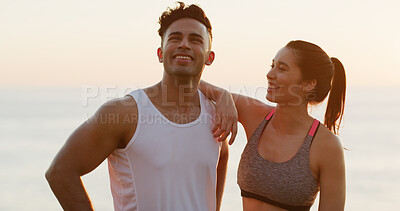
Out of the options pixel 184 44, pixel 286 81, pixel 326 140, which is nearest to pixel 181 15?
pixel 184 44

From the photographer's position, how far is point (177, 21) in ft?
12.2

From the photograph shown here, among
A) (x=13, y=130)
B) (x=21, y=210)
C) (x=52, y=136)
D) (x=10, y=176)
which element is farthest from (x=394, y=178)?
(x=13, y=130)

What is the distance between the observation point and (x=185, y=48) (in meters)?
3.53

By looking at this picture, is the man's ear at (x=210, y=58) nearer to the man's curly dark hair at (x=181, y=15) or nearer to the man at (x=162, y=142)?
the man at (x=162, y=142)

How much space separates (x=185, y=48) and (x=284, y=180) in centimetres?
123

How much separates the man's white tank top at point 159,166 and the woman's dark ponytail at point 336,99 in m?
1.22

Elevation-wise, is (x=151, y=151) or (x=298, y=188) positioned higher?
(x=151, y=151)

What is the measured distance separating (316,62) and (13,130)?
33.5 metres

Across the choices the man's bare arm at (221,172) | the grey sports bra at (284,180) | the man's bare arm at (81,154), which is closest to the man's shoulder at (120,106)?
the man's bare arm at (81,154)

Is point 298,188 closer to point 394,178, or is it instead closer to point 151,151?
point 151,151

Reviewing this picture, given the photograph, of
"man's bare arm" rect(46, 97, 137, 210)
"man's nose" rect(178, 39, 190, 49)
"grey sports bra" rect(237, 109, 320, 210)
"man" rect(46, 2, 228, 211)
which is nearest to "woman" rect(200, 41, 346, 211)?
"grey sports bra" rect(237, 109, 320, 210)

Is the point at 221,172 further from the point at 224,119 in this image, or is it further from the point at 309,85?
the point at 309,85

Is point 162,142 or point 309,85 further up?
point 309,85

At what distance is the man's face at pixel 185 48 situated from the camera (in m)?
3.53
